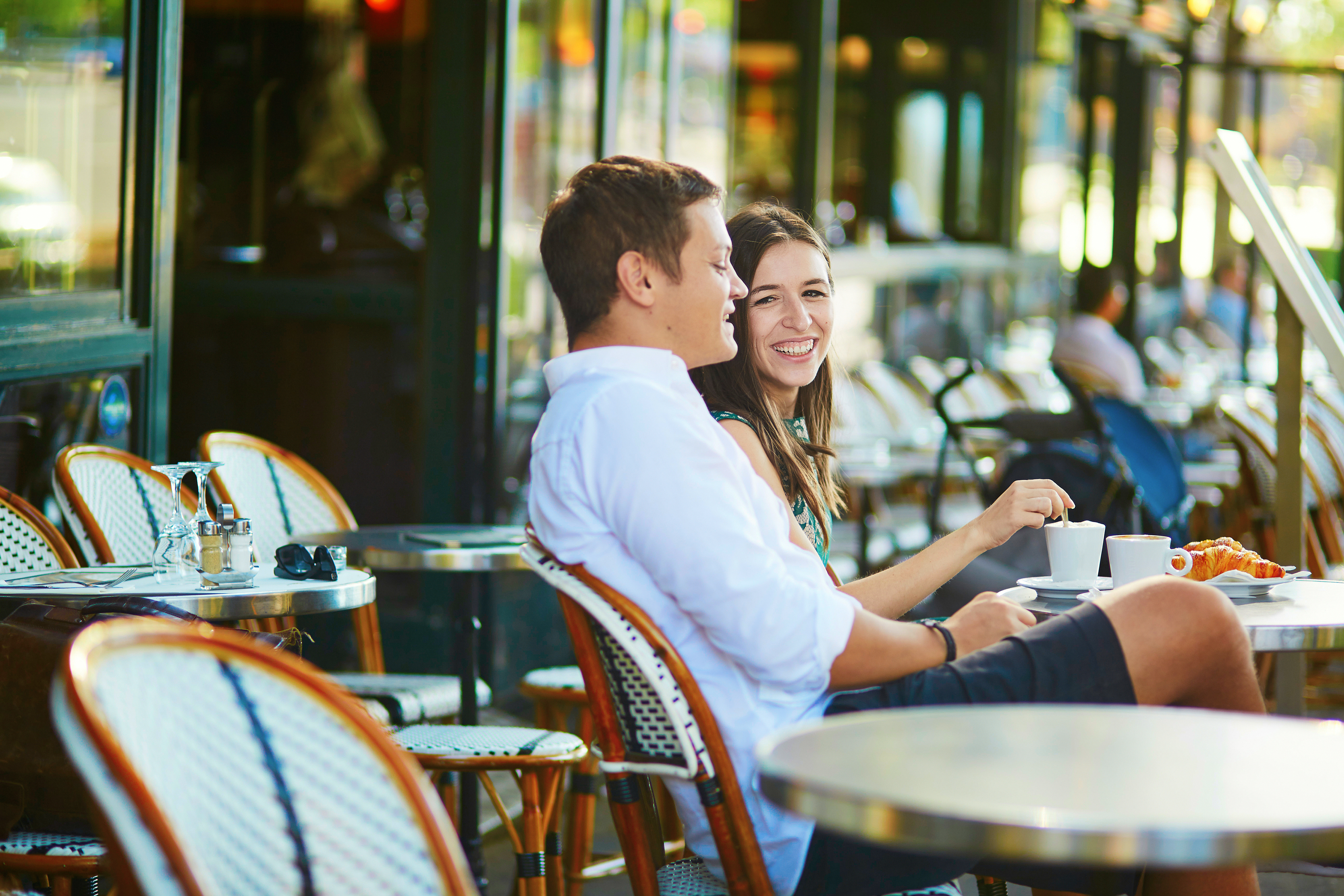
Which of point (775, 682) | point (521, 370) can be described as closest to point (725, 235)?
point (775, 682)

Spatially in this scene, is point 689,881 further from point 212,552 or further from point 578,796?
point 578,796

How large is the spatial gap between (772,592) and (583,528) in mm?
260

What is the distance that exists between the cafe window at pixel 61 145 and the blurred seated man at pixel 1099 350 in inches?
181

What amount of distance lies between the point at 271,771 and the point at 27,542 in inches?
61.7

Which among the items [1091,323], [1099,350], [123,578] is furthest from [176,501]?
[1091,323]

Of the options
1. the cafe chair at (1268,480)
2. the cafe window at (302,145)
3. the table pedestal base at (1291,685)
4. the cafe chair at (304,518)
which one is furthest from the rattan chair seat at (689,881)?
the cafe window at (302,145)

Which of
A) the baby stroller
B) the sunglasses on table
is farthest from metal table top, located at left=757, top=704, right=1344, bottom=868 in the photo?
the baby stroller

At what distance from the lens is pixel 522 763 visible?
97.9 inches

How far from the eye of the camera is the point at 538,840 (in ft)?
8.35

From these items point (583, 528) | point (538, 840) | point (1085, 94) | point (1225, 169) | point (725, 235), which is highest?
point (1085, 94)

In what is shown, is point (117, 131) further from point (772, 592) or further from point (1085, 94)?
point (1085, 94)

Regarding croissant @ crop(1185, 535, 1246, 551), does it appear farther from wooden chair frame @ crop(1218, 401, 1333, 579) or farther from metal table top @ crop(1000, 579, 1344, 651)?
wooden chair frame @ crop(1218, 401, 1333, 579)

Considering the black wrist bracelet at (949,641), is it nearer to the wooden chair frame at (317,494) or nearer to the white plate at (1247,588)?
the white plate at (1247,588)

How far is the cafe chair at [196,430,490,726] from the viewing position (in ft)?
10.1
